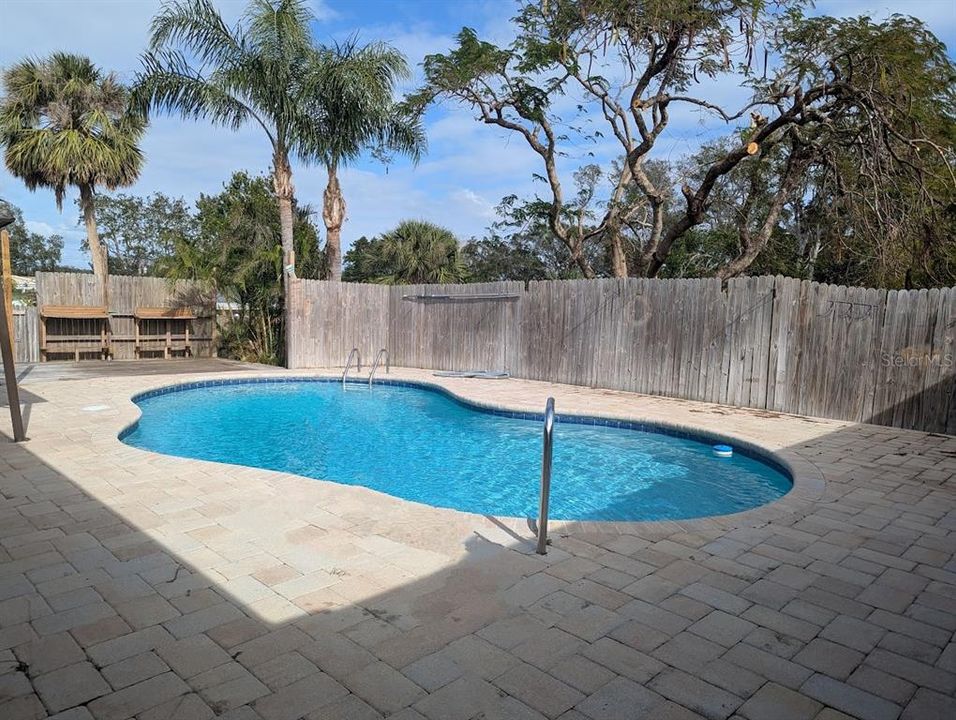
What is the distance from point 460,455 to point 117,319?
411 inches

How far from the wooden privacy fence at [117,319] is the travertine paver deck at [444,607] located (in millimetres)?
10048

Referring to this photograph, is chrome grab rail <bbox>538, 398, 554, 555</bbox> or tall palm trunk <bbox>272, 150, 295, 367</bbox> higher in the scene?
tall palm trunk <bbox>272, 150, 295, 367</bbox>

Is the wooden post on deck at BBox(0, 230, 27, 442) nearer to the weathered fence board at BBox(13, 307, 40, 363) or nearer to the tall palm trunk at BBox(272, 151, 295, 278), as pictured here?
the tall palm trunk at BBox(272, 151, 295, 278)

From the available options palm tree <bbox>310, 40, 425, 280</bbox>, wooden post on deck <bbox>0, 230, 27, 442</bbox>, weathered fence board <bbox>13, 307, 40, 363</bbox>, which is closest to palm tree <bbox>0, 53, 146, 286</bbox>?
weathered fence board <bbox>13, 307, 40, 363</bbox>

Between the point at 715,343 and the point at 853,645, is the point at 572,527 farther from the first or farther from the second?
the point at 715,343

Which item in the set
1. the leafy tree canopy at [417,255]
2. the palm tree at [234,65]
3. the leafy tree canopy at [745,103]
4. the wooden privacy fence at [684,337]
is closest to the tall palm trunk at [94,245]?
the palm tree at [234,65]

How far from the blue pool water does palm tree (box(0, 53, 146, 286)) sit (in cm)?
643

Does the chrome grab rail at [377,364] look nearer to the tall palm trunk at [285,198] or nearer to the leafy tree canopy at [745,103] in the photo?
the tall palm trunk at [285,198]

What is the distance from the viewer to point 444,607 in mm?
2549

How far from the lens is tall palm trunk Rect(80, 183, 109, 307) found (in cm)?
1309

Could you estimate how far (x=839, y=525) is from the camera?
371 cm

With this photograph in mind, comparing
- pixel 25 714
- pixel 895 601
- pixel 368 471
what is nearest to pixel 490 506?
pixel 368 471

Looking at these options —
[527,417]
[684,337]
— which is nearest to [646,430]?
[527,417]

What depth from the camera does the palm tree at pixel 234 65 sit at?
11117 mm
